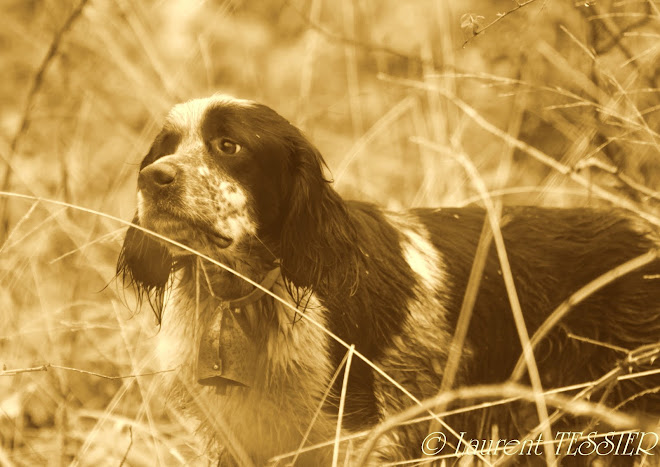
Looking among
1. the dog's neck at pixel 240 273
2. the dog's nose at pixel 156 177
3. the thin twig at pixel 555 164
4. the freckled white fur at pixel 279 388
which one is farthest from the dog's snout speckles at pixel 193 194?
the thin twig at pixel 555 164

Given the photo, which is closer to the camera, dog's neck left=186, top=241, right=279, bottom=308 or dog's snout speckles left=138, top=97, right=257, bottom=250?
dog's snout speckles left=138, top=97, right=257, bottom=250

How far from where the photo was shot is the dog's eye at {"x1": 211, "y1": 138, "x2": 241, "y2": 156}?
9.63 ft

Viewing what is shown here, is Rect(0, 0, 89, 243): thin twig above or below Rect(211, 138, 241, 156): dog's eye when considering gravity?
above

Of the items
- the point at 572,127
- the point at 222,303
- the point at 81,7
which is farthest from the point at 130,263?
the point at 572,127

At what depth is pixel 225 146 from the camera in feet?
9.68

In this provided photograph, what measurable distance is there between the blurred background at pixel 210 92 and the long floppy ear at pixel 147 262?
0.38ft

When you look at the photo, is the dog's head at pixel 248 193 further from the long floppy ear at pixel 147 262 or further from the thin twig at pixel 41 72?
the thin twig at pixel 41 72

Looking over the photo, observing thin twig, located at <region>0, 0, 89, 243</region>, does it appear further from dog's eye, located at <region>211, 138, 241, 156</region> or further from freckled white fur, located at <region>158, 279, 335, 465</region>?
freckled white fur, located at <region>158, 279, 335, 465</region>

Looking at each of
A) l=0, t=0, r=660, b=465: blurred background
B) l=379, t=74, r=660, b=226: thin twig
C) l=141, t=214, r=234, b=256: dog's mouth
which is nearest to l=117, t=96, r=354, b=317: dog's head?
l=141, t=214, r=234, b=256: dog's mouth

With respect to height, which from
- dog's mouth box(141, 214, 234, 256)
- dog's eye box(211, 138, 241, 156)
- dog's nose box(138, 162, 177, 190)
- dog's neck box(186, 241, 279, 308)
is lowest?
dog's neck box(186, 241, 279, 308)

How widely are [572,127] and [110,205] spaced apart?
2556 mm

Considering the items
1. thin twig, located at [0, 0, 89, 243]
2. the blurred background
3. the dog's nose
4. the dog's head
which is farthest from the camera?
the blurred background

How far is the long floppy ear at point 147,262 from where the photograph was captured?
10.3 feet

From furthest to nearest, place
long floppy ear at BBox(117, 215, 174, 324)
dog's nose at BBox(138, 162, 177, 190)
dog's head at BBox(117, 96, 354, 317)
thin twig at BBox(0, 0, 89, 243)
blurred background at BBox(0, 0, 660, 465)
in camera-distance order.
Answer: blurred background at BBox(0, 0, 660, 465)
thin twig at BBox(0, 0, 89, 243)
long floppy ear at BBox(117, 215, 174, 324)
dog's head at BBox(117, 96, 354, 317)
dog's nose at BBox(138, 162, 177, 190)
